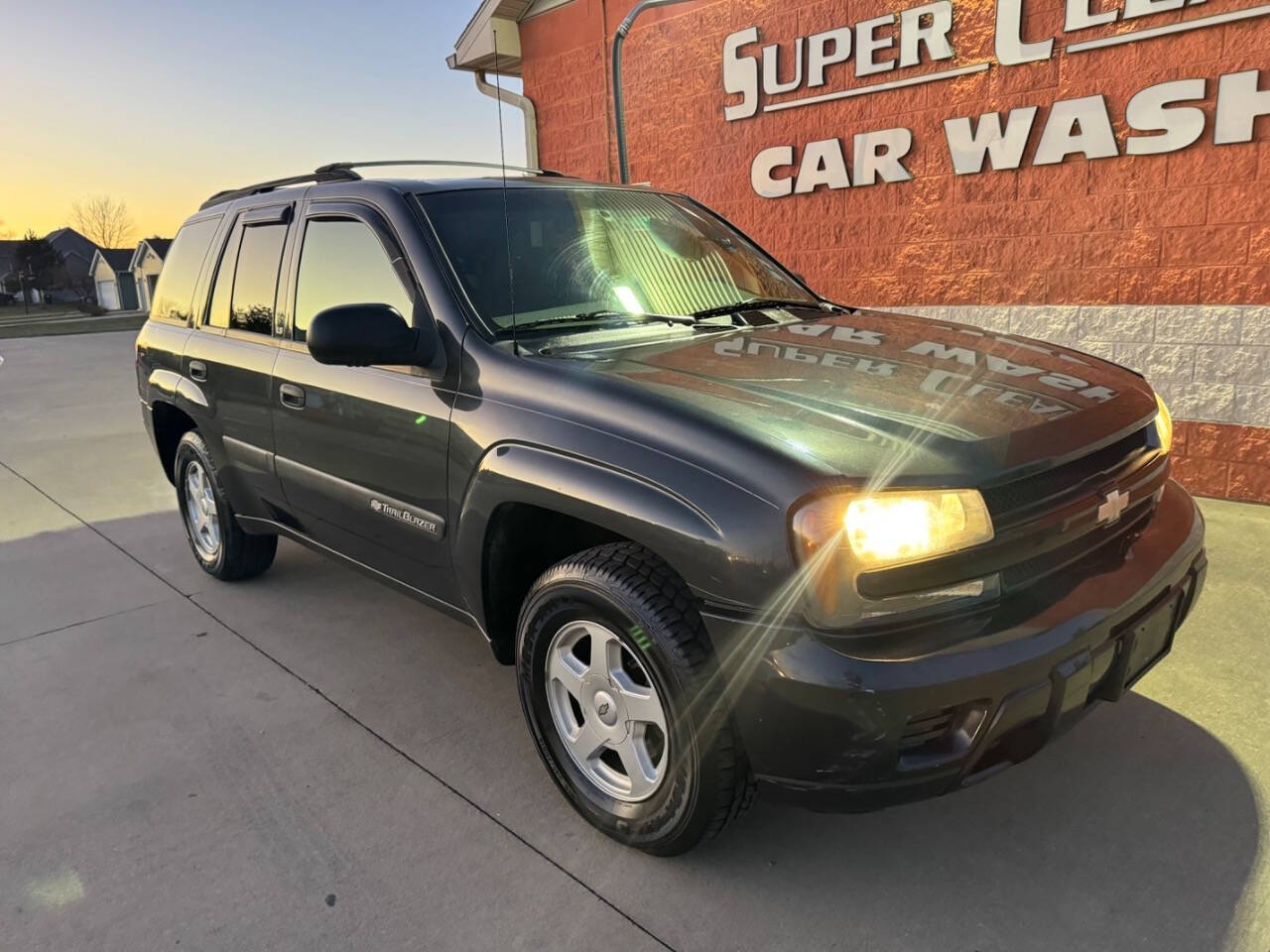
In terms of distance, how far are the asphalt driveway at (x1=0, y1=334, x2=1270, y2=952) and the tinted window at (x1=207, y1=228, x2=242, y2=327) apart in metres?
1.40

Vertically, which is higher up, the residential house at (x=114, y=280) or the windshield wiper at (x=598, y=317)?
the residential house at (x=114, y=280)

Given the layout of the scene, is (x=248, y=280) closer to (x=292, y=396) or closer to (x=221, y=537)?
(x=292, y=396)

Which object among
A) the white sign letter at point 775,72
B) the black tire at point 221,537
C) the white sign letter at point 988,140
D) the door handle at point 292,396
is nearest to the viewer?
the door handle at point 292,396

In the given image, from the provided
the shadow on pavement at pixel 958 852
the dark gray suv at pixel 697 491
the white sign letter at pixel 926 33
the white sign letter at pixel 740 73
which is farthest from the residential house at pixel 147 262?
the shadow on pavement at pixel 958 852

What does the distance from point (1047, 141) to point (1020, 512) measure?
4516mm

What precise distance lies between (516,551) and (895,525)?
1214 millimetres

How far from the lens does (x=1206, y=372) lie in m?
5.45

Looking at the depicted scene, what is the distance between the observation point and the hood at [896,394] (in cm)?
211

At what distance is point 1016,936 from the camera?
2.17 metres

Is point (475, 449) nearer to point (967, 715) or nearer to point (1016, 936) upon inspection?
point (967, 715)

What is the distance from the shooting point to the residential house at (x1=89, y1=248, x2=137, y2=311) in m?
69.9

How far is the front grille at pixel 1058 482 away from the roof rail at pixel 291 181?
2537mm

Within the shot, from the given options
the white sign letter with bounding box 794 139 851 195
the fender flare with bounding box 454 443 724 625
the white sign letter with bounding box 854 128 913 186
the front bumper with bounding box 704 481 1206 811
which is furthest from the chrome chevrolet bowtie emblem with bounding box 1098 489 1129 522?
the white sign letter with bounding box 794 139 851 195

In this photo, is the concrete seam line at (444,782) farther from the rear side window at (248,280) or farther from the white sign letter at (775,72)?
the white sign letter at (775,72)
